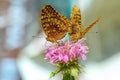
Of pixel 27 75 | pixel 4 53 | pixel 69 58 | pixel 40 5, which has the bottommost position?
pixel 69 58

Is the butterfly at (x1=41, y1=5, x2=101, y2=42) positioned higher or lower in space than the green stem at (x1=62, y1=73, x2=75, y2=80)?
higher

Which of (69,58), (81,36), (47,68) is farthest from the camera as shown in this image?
(47,68)

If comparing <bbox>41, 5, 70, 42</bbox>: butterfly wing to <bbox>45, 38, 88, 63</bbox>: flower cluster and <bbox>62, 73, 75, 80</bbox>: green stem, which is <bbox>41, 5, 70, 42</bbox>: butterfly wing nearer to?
<bbox>45, 38, 88, 63</bbox>: flower cluster

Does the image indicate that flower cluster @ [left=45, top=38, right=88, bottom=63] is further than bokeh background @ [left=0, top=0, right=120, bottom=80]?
No

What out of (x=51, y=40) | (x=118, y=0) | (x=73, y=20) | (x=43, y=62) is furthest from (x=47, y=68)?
(x=118, y=0)

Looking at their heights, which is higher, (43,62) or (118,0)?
(118,0)

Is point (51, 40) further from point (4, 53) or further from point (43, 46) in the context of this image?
point (4, 53)

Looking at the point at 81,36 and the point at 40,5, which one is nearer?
the point at 81,36

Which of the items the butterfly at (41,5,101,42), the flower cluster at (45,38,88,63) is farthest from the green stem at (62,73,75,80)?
the butterfly at (41,5,101,42)

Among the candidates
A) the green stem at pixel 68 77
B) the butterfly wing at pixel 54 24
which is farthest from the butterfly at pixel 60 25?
the green stem at pixel 68 77
